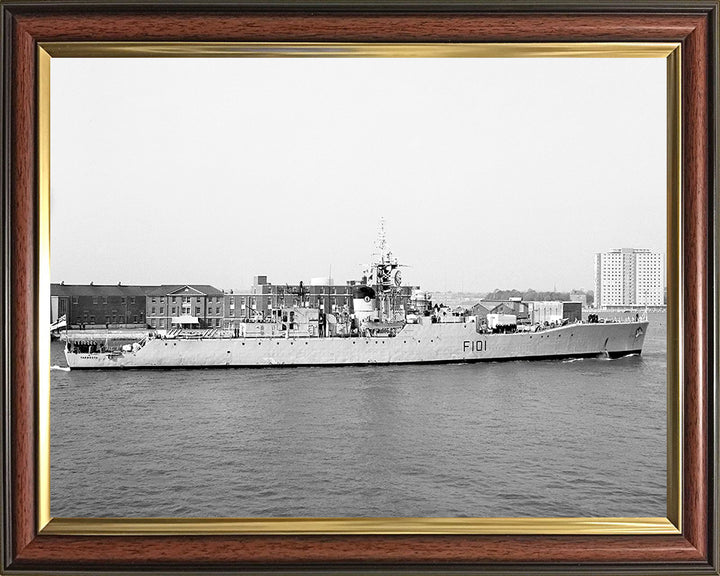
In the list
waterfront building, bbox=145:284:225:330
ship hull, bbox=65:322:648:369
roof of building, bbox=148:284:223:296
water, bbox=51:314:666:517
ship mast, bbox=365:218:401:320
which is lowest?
water, bbox=51:314:666:517

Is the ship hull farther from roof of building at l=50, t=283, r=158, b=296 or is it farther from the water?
roof of building at l=50, t=283, r=158, b=296

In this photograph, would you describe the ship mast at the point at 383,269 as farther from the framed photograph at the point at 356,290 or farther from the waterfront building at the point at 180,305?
the waterfront building at the point at 180,305

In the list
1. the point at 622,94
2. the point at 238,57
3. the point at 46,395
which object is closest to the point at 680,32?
the point at 622,94

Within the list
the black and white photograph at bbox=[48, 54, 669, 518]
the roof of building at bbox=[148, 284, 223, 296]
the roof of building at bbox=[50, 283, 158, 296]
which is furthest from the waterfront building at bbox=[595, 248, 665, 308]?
the roof of building at bbox=[50, 283, 158, 296]

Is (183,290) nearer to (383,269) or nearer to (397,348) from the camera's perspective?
(383,269)

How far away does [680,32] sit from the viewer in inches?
60.1

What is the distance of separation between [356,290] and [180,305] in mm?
536

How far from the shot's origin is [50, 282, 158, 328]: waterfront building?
1606 mm

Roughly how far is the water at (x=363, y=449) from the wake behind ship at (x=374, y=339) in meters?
0.07

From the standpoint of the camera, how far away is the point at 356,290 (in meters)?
1.89

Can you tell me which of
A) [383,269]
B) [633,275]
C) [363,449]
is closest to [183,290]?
[383,269]

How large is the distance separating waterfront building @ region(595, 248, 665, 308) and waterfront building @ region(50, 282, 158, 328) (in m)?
1.32

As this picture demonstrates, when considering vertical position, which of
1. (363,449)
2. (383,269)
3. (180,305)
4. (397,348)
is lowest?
(363,449)

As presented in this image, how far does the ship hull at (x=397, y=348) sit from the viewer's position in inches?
70.0
